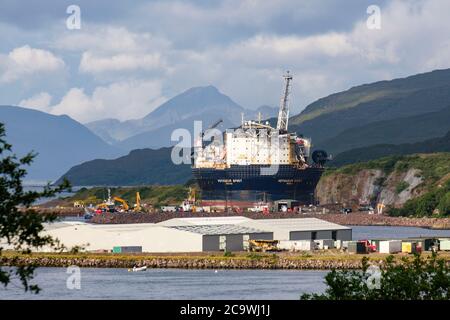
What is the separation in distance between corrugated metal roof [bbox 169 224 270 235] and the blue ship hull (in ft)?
204

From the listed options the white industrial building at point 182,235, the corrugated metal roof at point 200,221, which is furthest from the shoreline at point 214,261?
the corrugated metal roof at point 200,221

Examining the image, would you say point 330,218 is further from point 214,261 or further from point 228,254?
point 214,261

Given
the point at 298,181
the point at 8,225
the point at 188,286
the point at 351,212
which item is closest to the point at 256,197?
the point at 298,181

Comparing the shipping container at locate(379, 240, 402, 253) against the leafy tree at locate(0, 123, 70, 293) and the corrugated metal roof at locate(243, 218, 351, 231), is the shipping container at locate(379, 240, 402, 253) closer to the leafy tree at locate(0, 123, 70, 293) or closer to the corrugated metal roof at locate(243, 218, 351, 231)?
the corrugated metal roof at locate(243, 218, 351, 231)

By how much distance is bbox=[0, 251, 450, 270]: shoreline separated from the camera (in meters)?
88.4

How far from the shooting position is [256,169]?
6905 inches

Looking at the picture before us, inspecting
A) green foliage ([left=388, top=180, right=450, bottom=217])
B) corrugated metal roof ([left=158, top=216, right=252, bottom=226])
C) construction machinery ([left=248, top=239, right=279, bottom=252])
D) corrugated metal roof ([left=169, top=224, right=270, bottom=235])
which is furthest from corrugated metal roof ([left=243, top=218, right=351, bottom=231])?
green foliage ([left=388, top=180, right=450, bottom=217])

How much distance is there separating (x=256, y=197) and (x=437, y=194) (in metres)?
30.3

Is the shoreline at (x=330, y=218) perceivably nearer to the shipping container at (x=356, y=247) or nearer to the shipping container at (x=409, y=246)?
the shipping container at (x=356, y=247)

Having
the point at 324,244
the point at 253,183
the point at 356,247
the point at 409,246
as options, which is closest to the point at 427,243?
the point at 409,246

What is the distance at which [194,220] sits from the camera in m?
122

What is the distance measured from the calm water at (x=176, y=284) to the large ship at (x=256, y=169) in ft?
289

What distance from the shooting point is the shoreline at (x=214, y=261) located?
88.4 metres

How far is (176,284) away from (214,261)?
16.3 meters
